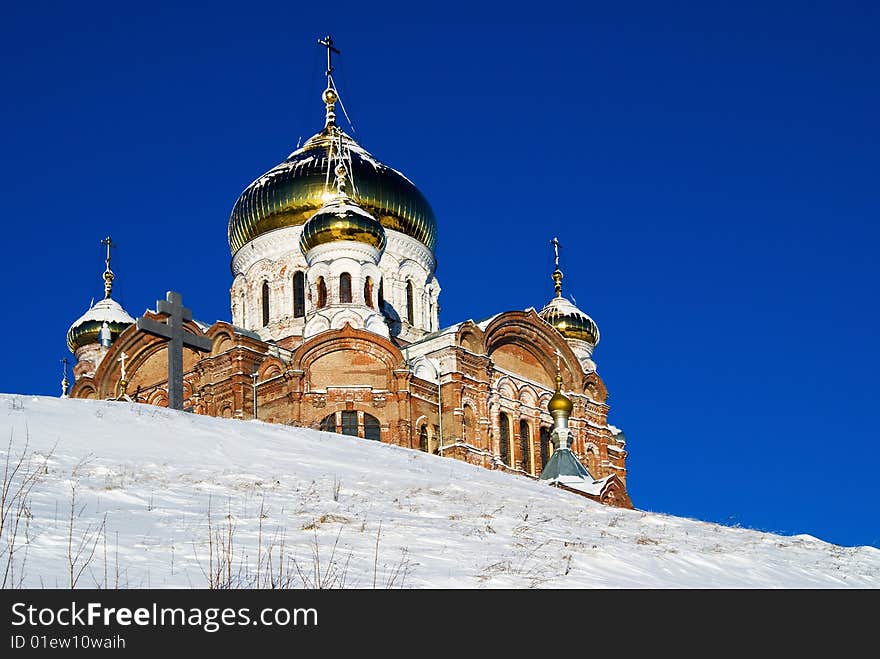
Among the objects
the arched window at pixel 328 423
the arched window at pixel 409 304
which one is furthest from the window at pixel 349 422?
the arched window at pixel 409 304

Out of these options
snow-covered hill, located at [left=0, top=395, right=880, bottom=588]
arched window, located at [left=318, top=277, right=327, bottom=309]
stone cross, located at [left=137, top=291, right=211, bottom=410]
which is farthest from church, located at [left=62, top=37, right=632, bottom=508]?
snow-covered hill, located at [left=0, top=395, right=880, bottom=588]

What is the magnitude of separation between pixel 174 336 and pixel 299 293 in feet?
53.0

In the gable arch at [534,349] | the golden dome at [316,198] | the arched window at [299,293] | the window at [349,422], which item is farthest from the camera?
the golden dome at [316,198]

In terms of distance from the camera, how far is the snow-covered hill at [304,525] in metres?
6.98

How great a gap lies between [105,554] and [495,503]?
4629mm

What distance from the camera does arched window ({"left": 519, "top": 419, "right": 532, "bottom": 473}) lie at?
95.9 ft

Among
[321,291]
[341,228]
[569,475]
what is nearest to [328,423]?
[321,291]

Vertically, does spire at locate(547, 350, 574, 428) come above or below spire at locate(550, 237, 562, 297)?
below

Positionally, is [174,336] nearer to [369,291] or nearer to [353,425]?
[353,425]

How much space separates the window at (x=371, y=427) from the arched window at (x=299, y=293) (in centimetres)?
542

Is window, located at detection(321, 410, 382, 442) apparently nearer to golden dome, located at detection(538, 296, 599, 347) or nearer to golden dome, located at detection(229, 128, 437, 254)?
golden dome, located at detection(229, 128, 437, 254)

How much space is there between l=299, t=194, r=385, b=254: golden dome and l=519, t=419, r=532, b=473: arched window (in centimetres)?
523

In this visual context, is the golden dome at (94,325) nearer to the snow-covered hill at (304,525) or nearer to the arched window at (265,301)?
the arched window at (265,301)

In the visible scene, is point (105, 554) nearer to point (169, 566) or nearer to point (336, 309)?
point (169, 566)
